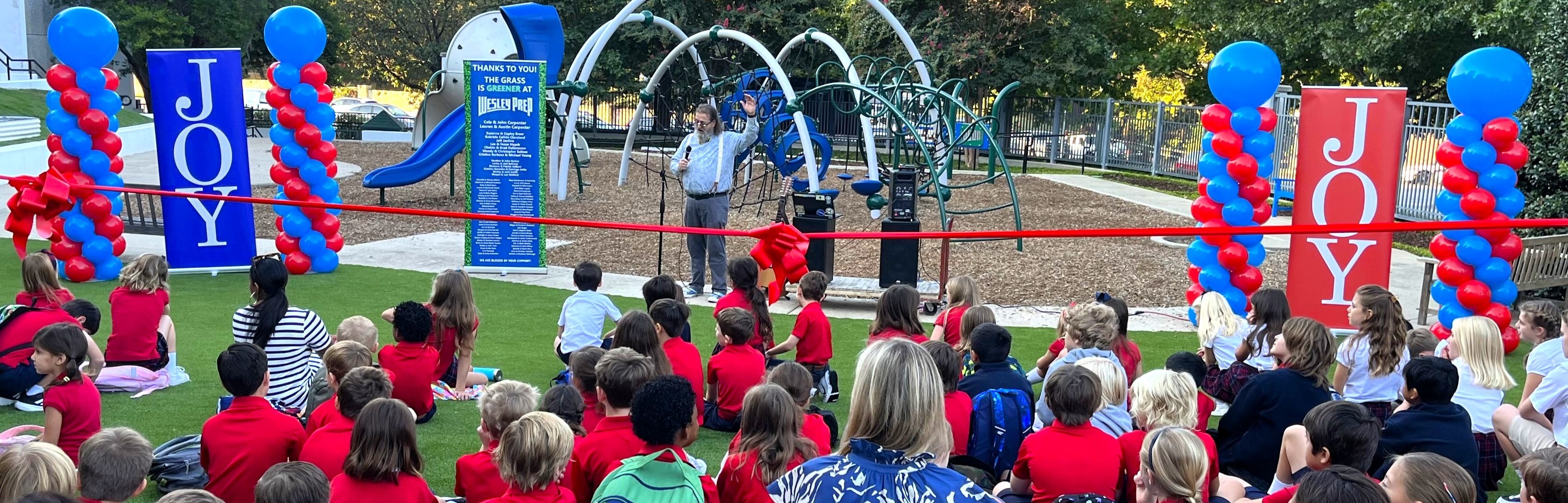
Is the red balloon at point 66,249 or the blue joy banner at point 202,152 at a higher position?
the blue joy banner at point 202,152

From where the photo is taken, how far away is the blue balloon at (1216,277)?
28.6 feet

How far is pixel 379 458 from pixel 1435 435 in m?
3.72

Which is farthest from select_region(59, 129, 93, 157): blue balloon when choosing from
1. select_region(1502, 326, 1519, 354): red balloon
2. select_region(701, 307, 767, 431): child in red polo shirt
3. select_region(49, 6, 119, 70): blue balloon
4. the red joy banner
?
select_region(1502, 326, 1519, 354): red balloon

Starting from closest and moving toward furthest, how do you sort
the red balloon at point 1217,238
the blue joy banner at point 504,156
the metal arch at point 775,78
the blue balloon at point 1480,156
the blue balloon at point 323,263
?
the blue balloon at point 1480,156 → the red balloon at point 1217,238 → the blue balloon at point 323,263 → the blue joy banner at point 504,156 → the metal arch at point 775,78

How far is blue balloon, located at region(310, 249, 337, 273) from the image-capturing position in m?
10.8

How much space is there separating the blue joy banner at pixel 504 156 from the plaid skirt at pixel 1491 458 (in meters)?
7.94

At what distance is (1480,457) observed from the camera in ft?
17.3

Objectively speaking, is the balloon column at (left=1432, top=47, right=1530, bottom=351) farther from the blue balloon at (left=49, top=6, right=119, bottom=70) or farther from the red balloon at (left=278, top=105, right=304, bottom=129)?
the blue balloon at (left=49, top=6, right=119, bottom=70)

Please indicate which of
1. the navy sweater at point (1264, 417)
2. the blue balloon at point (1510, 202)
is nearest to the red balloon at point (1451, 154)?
the blue balloon at point (1510, 202)

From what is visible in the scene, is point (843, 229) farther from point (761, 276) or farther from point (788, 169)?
point (761, 276)

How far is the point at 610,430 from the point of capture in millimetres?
4008

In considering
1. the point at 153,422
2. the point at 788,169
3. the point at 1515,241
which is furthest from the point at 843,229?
the point at 153,422

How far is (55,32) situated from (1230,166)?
9.22m

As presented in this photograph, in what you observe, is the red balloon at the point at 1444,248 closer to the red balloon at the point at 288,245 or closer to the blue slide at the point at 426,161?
the red balloon at the point at 288,245
